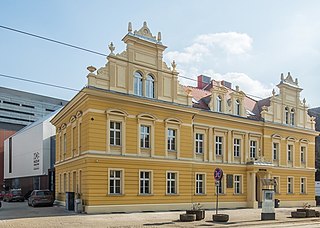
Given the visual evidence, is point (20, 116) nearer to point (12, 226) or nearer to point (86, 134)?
point (86, 134)

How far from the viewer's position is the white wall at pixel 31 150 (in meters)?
50.3

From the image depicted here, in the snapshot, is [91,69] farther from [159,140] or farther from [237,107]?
[237,107]

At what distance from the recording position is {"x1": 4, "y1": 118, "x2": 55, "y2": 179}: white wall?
50281mm

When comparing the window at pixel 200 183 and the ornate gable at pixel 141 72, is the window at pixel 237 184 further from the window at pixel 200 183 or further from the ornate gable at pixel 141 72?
the ornate gable at pixel 141 72

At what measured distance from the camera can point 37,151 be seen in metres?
52.4

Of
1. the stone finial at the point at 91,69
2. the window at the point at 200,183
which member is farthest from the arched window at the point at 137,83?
the window at the point at 200,183

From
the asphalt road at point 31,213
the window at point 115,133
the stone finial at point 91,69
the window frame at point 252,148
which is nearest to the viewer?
the asphalt road at point 31,213

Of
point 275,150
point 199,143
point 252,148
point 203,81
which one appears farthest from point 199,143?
point 203,81

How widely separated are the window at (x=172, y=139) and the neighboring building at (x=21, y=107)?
235 feet

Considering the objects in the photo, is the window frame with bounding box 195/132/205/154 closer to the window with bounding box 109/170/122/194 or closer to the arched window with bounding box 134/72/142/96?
the arched window with bounding box 134/72/142/96

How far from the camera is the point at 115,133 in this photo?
94.3 ft

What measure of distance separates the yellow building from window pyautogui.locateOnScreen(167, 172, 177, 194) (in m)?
0.08

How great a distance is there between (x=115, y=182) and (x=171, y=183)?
5034 millimetres

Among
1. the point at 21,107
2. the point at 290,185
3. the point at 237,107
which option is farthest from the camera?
the point at 21,107
